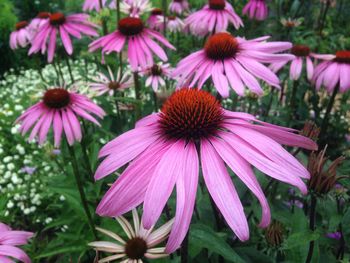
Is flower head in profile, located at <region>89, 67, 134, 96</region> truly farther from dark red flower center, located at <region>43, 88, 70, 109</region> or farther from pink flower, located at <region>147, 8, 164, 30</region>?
pink flower, located at <region>147, 8, 164, 30</region>

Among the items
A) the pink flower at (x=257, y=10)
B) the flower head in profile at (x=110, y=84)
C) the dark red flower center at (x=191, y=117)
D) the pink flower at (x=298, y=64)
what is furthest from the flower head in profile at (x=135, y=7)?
the dark red flower center at (x=191, y=117)

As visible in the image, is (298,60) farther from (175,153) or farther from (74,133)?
(175,153)

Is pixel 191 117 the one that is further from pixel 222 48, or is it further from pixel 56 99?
pixel 56 99

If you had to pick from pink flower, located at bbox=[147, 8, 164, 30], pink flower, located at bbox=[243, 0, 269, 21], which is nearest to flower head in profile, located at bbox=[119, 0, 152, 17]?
pink flower, located at bbox=[147, 8, 164, 30]

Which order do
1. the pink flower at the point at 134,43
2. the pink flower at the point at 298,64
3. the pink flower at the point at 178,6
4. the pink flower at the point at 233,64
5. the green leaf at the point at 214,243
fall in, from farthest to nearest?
the pink flower at the point at 178,6, the pink flower at the point at 298,64, the pink flower at the point at 134,43, the pink flower at the point at 233,64, the green leaf at the point at 214,243

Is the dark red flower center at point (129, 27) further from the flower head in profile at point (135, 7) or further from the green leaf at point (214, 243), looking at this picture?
the green leaf at point (214, 243)

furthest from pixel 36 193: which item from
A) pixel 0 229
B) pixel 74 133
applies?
pixel 0 229

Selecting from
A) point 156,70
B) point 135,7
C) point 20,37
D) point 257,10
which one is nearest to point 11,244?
point 156,70
